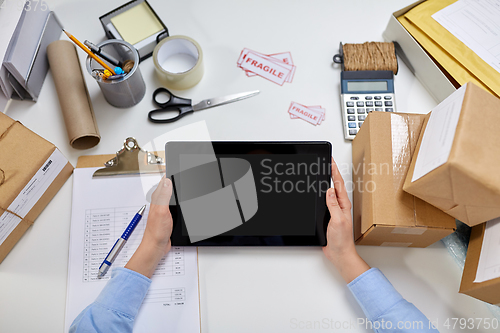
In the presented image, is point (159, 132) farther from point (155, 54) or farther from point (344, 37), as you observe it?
point (344, 37)

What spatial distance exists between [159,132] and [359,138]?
438mm

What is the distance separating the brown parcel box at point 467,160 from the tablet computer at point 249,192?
0.62 ft

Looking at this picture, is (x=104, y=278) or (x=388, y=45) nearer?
(x=104, y=278)

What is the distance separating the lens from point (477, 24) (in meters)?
0.76

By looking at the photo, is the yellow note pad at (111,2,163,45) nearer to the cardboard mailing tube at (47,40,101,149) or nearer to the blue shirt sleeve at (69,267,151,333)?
the cardboard mailing tube at (47,40,101,149)

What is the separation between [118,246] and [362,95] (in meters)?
0.62

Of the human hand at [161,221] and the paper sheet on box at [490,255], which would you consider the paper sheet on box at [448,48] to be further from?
the human hand at [161,221]

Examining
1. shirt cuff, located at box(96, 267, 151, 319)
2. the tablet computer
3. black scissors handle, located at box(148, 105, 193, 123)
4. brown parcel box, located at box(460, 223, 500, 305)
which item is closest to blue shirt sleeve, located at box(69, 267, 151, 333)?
shirt cuff, located at box(96, 267, 151, 319)

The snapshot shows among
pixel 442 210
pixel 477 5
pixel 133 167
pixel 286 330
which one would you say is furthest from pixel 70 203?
pixel 477 5

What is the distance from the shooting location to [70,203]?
27.7 inches

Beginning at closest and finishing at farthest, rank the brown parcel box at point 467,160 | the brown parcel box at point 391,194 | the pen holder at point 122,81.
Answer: the brown parcel box at point 467,160
the brown parcel box at point 391,194
the pen holder at point 122,81

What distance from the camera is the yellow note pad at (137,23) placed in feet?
2.52

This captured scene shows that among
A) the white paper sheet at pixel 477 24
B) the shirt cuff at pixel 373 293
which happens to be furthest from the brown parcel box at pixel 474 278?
the white paper sheet at pixel 477 24

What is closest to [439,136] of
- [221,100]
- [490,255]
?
[490,255]
